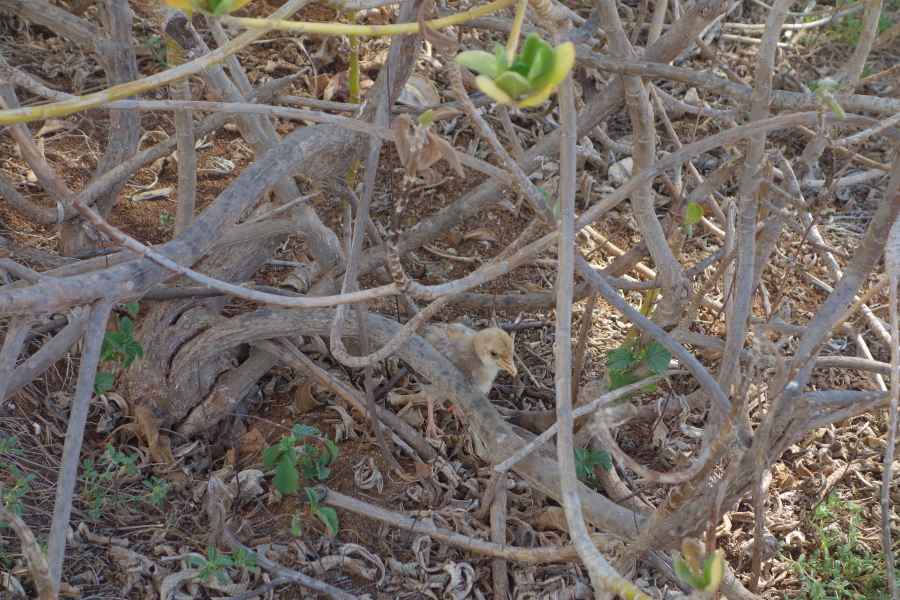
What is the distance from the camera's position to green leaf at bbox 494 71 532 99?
120cm

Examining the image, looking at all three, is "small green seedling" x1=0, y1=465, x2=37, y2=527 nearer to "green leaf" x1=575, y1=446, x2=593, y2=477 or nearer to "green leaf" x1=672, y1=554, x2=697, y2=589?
"green leaf" x1=575, y1=446, x2=593, y2=477

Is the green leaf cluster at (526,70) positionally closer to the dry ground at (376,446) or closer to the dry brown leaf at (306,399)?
the dry ground at (376,446)

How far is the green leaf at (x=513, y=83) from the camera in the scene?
1203 mm

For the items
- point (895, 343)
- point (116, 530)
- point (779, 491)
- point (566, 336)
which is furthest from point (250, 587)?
point (779, 491)

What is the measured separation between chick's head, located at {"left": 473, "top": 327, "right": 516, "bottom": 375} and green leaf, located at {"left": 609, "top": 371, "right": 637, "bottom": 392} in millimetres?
642

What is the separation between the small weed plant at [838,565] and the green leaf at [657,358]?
1309 mm

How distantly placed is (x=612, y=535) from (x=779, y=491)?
1.53 m

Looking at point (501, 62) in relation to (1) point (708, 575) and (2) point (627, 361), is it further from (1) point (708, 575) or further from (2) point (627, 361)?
(2) point (627, 361)

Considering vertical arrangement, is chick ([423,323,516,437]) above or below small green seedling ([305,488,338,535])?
above

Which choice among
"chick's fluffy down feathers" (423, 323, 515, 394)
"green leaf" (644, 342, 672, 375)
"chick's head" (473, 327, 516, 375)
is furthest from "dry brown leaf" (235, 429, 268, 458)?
"green leaf" (644, 342, 672, 375)

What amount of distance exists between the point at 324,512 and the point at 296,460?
349 millimetres

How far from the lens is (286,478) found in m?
3.06

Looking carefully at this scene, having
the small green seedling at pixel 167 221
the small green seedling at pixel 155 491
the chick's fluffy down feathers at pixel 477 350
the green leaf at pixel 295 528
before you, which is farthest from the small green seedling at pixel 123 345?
the chick's fluffy down feathers at pixel 477 350

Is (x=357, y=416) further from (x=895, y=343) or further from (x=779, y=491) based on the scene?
(x=895, y=343)
